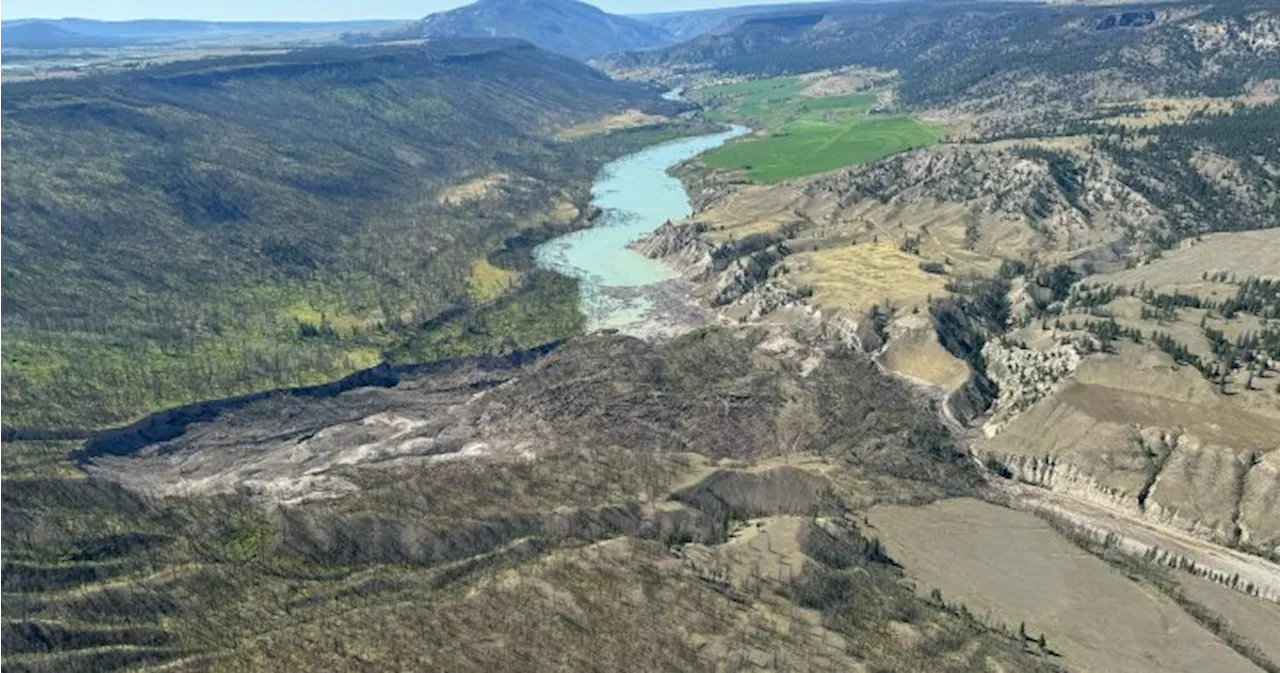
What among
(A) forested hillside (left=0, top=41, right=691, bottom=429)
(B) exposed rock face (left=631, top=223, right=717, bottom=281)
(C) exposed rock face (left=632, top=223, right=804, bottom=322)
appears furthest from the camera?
(B) exposed rock face (left=631, top=223, right=717, bottom=281)

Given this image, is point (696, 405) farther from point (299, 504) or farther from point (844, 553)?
point (299, 504)

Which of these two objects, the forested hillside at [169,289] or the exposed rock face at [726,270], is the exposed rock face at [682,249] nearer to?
the exposed rock face at [726,270]

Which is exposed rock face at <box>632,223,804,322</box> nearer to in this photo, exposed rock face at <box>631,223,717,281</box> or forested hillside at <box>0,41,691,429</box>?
exposed rock face at <box>631,223,717,281</box>

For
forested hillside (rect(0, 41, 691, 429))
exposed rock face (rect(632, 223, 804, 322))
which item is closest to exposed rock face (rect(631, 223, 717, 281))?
exposed rock face (rect(632, 223, 804, 322))

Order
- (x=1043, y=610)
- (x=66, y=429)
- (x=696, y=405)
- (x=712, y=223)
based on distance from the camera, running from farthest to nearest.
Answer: (x=712, y=223) → (x=696, y=405) → (x=66, y=429) → (x=1043, y=610)

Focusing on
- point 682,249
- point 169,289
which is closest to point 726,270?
point 682,249

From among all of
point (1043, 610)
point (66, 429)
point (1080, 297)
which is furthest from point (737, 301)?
point (66, 429)

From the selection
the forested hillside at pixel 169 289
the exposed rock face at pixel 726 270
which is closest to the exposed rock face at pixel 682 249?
the exposed rock face at pixel 726 270

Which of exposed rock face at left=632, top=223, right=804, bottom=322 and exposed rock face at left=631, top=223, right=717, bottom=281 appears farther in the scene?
exposed rock face at left=631, top=223, right=717, bottom=281

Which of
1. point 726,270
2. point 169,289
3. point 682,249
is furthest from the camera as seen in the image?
point 682,249

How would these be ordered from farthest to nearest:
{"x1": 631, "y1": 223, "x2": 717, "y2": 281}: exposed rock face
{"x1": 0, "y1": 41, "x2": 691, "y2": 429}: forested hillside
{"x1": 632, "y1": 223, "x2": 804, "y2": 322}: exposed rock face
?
{"x1": 631, "y1": 223, "x2": 717, "y2": 281}: exposed rock face < {"x1": 632, "y1": 223, "x2": 804, "y2": 322}: exposed rock face < {"x1": 0, "y1": 41, "x2": 691, "y2": 429}: forested hillside

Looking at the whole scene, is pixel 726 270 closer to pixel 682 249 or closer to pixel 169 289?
pixel 682 249
